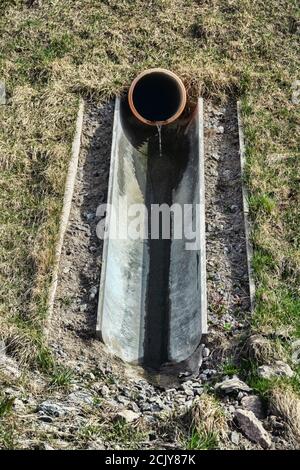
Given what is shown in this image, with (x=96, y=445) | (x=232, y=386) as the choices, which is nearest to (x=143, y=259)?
(x=232, y=386)

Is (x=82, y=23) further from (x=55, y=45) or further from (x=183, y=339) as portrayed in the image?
(x=183, y=339)

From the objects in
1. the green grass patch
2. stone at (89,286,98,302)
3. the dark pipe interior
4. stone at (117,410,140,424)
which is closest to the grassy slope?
the dark pipe interior

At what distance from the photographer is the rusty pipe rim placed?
10.5m

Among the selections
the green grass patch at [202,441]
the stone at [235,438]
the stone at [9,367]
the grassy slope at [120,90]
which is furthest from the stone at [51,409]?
the stone at [235,438]

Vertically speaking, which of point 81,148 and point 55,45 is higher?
point 55,45

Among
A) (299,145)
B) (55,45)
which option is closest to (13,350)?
(299,145)

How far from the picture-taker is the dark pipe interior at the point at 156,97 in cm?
1076

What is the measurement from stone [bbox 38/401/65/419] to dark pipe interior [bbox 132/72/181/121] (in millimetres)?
5471

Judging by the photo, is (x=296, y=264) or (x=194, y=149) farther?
(x=194, y=149)

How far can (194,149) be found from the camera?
1052 cm

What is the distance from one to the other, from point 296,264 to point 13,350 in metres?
3.46

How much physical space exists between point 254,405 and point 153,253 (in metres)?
3.48

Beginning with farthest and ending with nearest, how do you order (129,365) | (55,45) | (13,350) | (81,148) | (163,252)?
(55,45)
(81,148)
(163,252)
(129,365)
(13,350)

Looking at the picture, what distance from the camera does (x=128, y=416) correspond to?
21.6 ft
